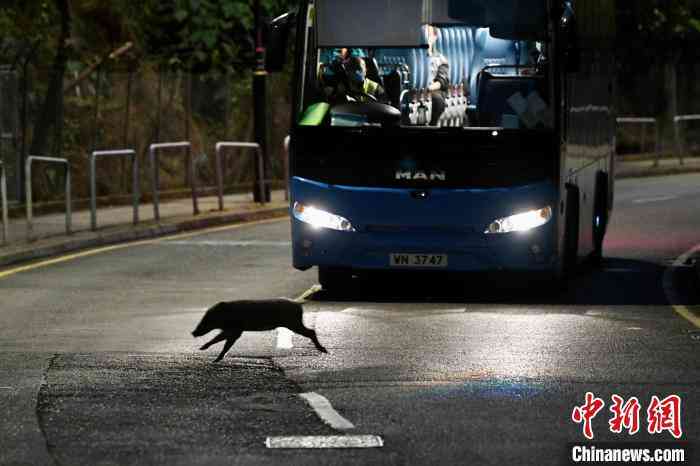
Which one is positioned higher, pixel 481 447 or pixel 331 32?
pixel 331 32

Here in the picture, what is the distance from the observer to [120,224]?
25.2m

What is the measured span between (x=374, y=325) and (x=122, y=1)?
19.5 meters

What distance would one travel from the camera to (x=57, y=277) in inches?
741

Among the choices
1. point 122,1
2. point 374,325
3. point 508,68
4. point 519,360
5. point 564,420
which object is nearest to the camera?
point 564,420

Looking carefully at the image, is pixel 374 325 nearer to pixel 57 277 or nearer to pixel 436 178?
pixel 436 178

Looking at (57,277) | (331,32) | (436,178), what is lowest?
(57,277)

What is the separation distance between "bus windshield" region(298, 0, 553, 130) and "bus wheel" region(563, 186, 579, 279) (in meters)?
1.37

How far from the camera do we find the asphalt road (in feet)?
30.7

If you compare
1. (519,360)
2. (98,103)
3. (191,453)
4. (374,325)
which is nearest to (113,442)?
(191,453)

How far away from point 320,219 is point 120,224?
9.21 meters

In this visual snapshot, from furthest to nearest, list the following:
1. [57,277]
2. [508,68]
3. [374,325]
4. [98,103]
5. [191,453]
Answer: [98,103], [57,277], [508,68], [374,325], [191,453]

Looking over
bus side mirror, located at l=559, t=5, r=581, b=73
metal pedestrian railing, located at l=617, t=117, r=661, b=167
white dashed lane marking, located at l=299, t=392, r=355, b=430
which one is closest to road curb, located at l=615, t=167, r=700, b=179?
metal pedestrian railing, located at l=617, t=117, r=661, b=167

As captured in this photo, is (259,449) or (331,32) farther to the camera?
(331,32)

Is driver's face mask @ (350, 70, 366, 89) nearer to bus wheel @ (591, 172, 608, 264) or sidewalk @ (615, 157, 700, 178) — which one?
bus wheel @ (591, 172, 608, 264)
